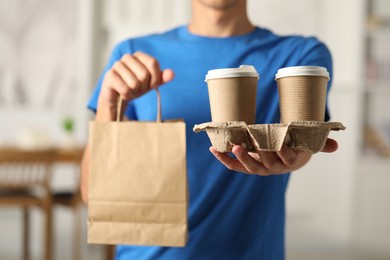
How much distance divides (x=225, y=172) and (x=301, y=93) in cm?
30

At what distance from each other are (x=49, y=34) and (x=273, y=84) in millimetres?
3227

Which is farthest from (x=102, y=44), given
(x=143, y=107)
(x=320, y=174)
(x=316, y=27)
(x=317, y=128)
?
(x=317, y=128)

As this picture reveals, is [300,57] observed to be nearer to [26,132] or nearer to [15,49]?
[26,132]

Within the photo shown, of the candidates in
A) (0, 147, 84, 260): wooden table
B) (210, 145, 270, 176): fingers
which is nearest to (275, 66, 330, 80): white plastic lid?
(210, 145, 270, 176): fingers

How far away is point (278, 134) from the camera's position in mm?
700

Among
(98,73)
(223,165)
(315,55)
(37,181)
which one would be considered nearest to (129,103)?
(223,165)

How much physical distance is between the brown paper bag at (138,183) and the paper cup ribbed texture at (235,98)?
11 cm

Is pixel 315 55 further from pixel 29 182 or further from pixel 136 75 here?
pixel 29 182

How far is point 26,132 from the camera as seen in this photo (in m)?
3.16

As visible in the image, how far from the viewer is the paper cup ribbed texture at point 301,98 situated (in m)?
0.74

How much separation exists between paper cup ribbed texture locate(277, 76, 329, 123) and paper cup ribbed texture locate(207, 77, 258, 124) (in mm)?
45

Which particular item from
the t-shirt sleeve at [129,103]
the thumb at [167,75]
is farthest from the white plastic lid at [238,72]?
the t-shirt sleeve at [129,103]

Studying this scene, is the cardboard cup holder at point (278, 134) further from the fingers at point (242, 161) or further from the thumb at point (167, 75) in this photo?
the thumb at point (167, 75)

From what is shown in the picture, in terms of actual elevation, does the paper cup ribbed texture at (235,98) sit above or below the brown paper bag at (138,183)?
above
